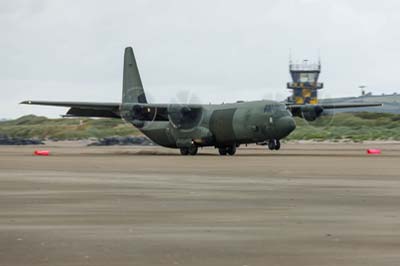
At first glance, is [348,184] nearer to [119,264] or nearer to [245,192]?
[245,192]

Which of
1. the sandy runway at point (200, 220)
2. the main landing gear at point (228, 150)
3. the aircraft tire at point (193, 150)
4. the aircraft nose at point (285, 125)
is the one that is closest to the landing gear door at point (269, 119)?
the aircraft nose at point (285, 125)

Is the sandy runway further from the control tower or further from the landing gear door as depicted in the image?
the control tower

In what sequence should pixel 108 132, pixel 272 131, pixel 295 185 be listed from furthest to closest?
pixel 108 132
pixel 272 131
pixel 295 185

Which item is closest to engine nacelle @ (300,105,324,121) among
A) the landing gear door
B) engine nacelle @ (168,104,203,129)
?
engine nacelle @ (168,104,203,129)

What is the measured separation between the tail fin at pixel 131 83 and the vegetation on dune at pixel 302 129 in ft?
85.4

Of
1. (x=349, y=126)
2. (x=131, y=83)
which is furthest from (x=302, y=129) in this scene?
(x=131, y=83)

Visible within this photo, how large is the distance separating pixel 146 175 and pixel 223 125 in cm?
2503

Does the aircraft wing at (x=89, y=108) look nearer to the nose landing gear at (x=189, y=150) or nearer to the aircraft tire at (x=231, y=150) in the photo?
the nose landing gear at (x=189, y=150)

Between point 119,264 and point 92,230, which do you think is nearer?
point 119,264

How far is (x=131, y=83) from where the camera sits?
219 feet

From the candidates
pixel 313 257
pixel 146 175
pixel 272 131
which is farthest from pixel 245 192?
pixel 272 131

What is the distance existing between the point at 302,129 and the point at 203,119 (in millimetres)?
75950

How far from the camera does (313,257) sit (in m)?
12.8

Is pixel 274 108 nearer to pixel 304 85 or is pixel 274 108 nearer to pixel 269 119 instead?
pixel 269 119
